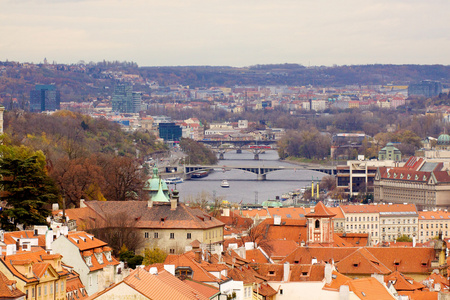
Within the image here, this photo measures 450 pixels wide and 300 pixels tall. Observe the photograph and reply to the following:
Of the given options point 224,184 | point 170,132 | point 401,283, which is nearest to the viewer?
point 401,283

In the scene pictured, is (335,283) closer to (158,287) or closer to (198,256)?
(198,256)

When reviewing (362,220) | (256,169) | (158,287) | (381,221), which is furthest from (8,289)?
(256,169)

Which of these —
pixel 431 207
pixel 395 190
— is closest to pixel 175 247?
pixel 431 207

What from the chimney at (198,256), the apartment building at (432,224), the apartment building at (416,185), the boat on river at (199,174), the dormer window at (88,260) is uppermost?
the chimney at (198,256)

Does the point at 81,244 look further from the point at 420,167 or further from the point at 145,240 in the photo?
the point at 420,167

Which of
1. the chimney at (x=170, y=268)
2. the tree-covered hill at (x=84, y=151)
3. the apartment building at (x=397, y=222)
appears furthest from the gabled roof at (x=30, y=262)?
the apartment building at (x=397, y=222)

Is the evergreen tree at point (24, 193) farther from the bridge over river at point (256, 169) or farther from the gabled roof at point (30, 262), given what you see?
the bridge over river at point (256, 169)

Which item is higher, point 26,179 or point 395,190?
point 26,179

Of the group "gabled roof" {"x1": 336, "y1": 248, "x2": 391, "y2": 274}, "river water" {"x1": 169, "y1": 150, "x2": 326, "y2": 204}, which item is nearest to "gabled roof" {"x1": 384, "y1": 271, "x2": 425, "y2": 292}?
"gabled roof" {"x1": 336, "y1": 248, "x2": 391, "y2": 274}
